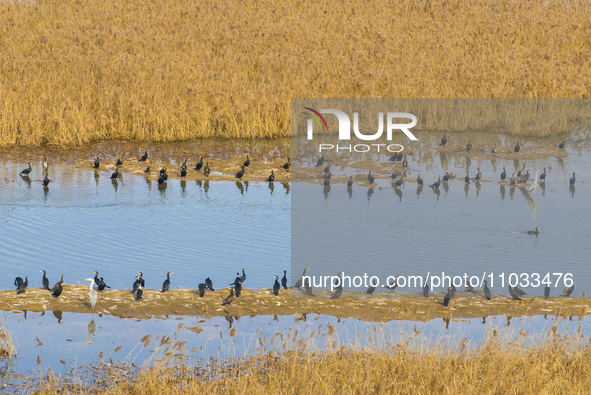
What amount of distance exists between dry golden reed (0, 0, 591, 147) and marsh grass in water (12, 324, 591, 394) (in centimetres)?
1878

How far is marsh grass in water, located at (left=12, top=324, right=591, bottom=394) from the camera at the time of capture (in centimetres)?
838

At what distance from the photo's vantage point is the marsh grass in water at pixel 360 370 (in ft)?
27.5

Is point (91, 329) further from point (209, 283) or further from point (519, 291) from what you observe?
point (519, 291)

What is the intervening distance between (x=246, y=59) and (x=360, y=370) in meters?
30.1

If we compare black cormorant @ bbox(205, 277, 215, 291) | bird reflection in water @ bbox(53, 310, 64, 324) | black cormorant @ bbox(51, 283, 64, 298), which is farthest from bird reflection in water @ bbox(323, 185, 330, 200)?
bird reflection in water @ bbox(53, 310, 64, 324)

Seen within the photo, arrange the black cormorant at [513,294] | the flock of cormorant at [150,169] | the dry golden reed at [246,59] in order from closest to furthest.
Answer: the black cormorant at [513,294]
the flock of cormorant at [150,169]
the dry golden reed at [246,59]

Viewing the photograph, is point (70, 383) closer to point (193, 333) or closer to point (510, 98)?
point (193, 333)

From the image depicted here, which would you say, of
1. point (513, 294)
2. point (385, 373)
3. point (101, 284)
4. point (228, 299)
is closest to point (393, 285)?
point (513, 294)

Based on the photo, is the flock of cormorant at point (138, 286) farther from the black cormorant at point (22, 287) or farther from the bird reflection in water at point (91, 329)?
the bird reflection in water at point (91, 329)

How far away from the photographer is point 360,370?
876cm

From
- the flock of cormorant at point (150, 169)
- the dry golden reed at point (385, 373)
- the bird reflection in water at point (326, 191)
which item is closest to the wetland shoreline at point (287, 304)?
the dry golden reed at point (385, 373)

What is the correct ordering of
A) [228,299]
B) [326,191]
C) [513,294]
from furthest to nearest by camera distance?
[326,191]
[513,294]
[228,299]

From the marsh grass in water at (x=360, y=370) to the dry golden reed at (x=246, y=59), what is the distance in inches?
740

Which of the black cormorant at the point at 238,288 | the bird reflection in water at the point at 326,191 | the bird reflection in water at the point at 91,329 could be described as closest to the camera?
the bird reflection in water at the point at 91,329
